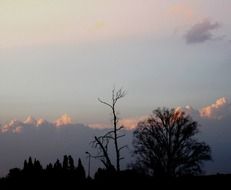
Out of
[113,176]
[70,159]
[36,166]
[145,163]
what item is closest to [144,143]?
[145,163]

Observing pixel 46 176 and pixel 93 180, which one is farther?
pixel 46 176

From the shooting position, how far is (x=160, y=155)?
68438 millimetres

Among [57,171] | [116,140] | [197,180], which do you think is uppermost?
[116,140]

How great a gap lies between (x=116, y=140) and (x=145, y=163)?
15.1 meters

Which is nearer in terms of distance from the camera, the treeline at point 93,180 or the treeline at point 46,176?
the treeline at point 93,180

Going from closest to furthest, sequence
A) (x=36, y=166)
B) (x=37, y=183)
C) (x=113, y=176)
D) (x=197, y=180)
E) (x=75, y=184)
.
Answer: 1. (x=197, y=180)
2. (x=113, y=176)
3. (x=75, y=184)
4. (x=37, y=183)
5. (x=36, y=166)

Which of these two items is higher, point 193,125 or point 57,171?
point 193,125

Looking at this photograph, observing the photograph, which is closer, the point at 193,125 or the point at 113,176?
the point at 113,176

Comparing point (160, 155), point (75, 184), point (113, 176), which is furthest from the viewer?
point (160, 155)

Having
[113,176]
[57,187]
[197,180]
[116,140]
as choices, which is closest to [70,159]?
[116,140]

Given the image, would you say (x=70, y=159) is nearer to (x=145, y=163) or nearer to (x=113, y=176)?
(x=145, y=163)

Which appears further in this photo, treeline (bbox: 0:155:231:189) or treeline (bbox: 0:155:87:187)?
treeline (bbox: 0:155:87:187)

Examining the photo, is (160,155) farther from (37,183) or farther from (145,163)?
(37,183)

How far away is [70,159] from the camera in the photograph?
5831cm
